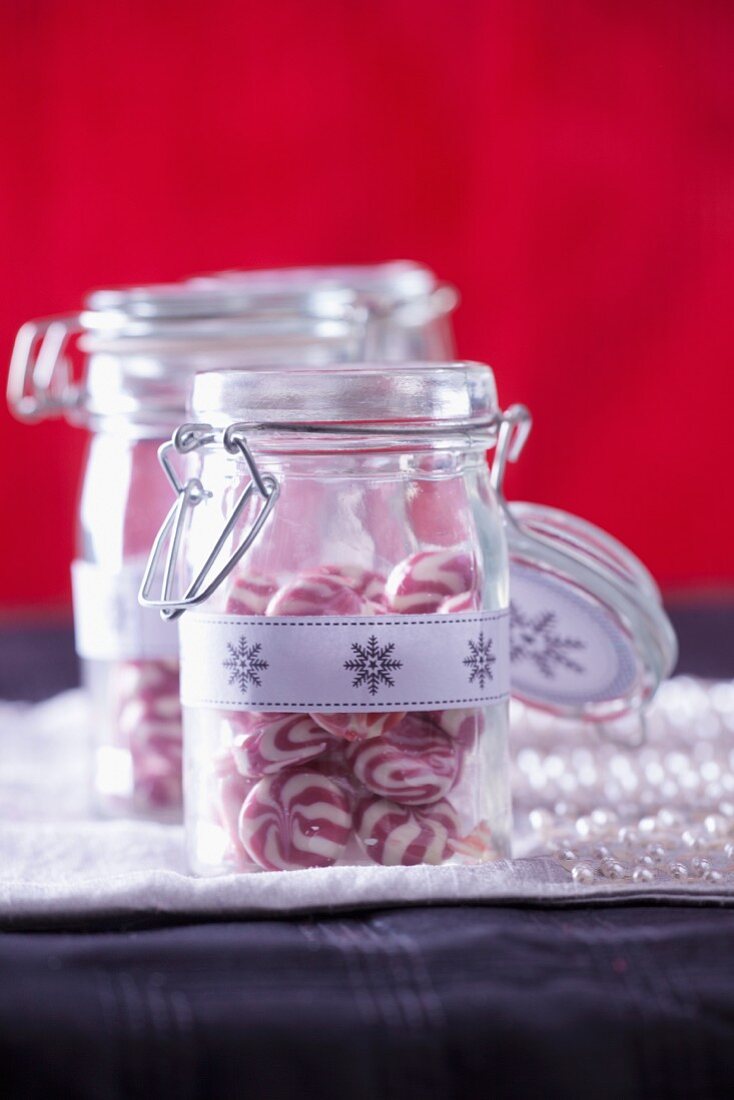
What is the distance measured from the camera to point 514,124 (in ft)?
7.66

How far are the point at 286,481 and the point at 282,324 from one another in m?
0.26

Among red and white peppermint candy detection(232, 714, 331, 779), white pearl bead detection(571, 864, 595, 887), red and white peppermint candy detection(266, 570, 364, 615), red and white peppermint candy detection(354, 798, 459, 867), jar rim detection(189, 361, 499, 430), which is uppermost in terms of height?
jar rim detection(189, 361, 499, 430)

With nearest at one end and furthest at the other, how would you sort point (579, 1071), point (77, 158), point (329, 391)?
point (579, 1071)
point (329, 391)
point (77, 158)

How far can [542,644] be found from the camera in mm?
812

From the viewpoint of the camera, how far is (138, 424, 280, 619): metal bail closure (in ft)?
2.16

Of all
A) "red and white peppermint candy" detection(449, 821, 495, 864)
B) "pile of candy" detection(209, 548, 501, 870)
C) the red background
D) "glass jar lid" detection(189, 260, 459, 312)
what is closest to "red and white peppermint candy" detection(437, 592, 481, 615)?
"pile of candy" detection(209, 548, 501, 870)

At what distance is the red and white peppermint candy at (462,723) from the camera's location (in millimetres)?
676

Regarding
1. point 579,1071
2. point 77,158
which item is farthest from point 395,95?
point 579,1071

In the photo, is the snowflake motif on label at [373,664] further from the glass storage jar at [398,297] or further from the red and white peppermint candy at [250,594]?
the glass storage jar at [398,297]

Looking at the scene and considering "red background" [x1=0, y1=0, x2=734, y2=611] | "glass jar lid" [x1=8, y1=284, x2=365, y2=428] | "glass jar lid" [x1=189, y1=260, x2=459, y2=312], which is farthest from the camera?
"red background" [x1=0, y1=0, x2=734, y2=611]

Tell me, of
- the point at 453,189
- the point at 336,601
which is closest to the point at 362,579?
the point at 336,601

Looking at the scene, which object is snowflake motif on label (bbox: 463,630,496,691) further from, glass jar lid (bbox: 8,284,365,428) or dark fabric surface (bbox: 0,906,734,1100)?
glass jar lid (bbox: 8,284,365,428)

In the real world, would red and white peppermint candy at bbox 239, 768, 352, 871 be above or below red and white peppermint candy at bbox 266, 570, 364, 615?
below

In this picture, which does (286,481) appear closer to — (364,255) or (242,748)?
(242,748)
